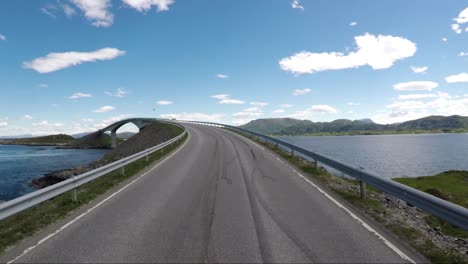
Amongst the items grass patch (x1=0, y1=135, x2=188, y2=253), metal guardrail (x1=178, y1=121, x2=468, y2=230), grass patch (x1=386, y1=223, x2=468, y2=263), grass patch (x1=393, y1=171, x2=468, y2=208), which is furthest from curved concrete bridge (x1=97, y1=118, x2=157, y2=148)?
grass patch (x1=386, y1=223, x2=468, y2=263)

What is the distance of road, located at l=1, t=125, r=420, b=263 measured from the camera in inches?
221

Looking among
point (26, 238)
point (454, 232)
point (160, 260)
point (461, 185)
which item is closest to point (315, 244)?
point (160, 260)

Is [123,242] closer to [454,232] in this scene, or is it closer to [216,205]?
[216,205]

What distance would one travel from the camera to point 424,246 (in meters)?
6.27

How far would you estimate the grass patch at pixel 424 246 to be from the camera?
5.69 metres

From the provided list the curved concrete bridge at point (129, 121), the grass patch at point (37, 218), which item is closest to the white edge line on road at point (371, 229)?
the grass patch at point (37, 218)

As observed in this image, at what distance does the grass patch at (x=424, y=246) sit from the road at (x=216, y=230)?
0.51 m

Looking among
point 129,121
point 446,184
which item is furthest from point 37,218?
point 129,121

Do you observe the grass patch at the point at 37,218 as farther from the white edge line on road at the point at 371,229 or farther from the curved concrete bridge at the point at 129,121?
the curved concrete bridge at the point at 129,121

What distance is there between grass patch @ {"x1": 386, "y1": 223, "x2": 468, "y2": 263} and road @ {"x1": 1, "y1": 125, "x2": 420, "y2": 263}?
0.51 meters

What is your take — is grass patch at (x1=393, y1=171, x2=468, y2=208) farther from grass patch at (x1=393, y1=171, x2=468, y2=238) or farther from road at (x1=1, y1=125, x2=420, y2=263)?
road at (x1=1, y1=125, x2=420, y2=263)

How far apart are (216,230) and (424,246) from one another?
385cm

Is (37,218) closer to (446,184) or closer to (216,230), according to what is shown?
(216,230)

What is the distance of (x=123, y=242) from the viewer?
6254mm
